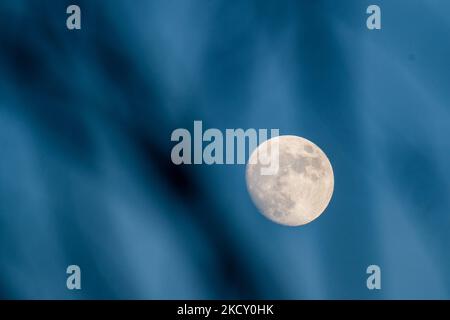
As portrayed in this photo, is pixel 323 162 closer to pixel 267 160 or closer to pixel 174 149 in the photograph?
pixel 267 160

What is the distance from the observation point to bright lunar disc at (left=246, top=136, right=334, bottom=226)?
35.5 ft

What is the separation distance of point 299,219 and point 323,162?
1020mm

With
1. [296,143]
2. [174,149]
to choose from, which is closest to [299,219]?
[296,143]

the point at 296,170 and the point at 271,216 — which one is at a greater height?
the point at 296,170

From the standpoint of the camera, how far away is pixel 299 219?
10.8 metres

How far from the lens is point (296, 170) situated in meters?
10.9

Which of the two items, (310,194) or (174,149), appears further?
(310,194)

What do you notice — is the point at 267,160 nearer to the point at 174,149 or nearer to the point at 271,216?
the point at 271,216

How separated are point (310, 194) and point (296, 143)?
87 cm

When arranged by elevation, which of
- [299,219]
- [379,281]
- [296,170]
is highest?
[296,170]

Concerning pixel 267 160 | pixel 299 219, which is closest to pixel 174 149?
pixel 267 160

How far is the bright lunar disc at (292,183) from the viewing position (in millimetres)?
10828

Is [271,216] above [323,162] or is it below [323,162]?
below

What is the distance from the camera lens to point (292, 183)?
35.7 ft
